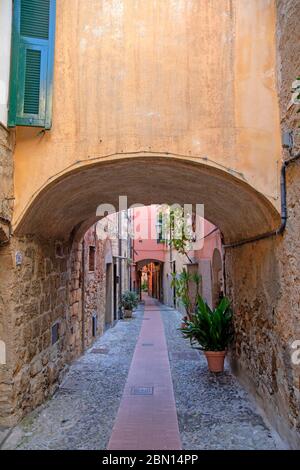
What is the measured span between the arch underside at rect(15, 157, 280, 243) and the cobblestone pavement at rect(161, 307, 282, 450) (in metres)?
2.17

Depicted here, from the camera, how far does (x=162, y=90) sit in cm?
374

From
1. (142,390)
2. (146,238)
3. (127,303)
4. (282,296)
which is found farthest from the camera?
(146,238)

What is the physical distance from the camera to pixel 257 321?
14.9 feet

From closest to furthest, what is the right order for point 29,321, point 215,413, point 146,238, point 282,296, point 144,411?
point 282,296 < point 29,321 < point 215,413 < point 144,411 < point 146,238

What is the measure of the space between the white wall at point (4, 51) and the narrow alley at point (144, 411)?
3.27 m

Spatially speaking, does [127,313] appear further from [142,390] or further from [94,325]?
[142,390]

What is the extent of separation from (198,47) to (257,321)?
10.9 feet

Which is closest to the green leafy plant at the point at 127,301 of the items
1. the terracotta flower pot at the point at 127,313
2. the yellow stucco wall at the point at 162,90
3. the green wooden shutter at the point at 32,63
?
the terracotta flower pot at the point at 127,313

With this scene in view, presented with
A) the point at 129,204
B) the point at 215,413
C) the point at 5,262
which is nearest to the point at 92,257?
the point at 129,204

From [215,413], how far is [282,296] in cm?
177

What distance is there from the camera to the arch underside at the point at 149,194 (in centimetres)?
378

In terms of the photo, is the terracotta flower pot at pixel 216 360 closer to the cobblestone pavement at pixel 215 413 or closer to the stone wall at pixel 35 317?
the cobblestone pavement at pixel 215 413

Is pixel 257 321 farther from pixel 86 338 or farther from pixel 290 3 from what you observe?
pixel 86 338
